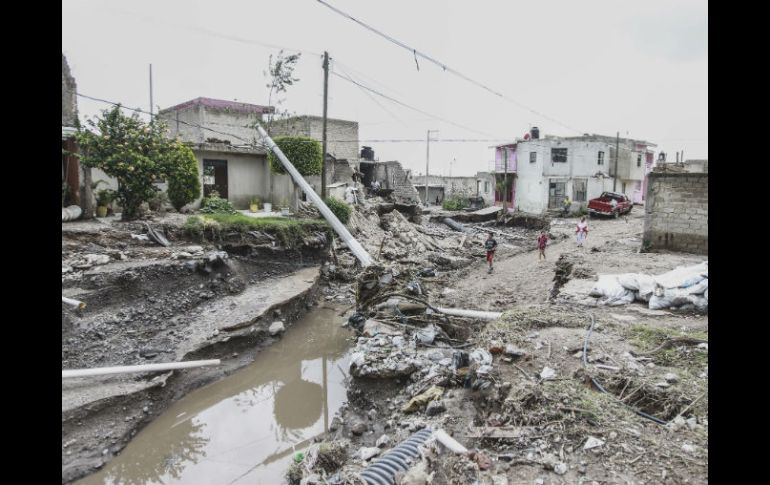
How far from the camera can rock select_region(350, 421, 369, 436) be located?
22.1ft

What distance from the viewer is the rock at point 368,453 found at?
5.73 metres

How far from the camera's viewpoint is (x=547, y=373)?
5.86 metres

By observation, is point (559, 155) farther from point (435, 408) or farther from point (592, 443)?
point (592, 443)

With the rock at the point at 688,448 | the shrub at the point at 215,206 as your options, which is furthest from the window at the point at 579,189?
the rock at the point at 688,448

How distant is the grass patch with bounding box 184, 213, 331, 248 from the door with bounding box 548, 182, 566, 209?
21.8 meters

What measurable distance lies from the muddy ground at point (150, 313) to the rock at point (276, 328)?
0.26 feet

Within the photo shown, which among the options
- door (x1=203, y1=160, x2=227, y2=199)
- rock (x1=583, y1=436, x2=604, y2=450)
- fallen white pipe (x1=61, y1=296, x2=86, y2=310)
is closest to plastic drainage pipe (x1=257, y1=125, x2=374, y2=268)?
door (x1=203, y1=160, x2=227, y2=199)

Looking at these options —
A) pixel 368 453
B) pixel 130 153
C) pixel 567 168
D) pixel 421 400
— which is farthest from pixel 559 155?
pixel 368 453

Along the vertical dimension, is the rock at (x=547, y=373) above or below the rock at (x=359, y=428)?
above

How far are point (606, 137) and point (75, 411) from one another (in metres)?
36.5

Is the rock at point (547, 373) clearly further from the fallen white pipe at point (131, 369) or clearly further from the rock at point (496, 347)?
the fallen white pipe at point (131, 369)

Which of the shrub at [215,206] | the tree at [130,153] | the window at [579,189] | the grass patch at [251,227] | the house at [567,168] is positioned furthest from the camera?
the window at [579,189]

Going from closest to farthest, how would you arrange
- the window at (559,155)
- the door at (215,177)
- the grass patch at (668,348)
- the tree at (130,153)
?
1. the grass patch at (668,348)
2. the tree at (130,153)
3. the door at (215,177)
4. the window at (559,155)

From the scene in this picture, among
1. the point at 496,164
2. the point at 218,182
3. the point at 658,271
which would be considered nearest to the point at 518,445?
the point at 658,271
